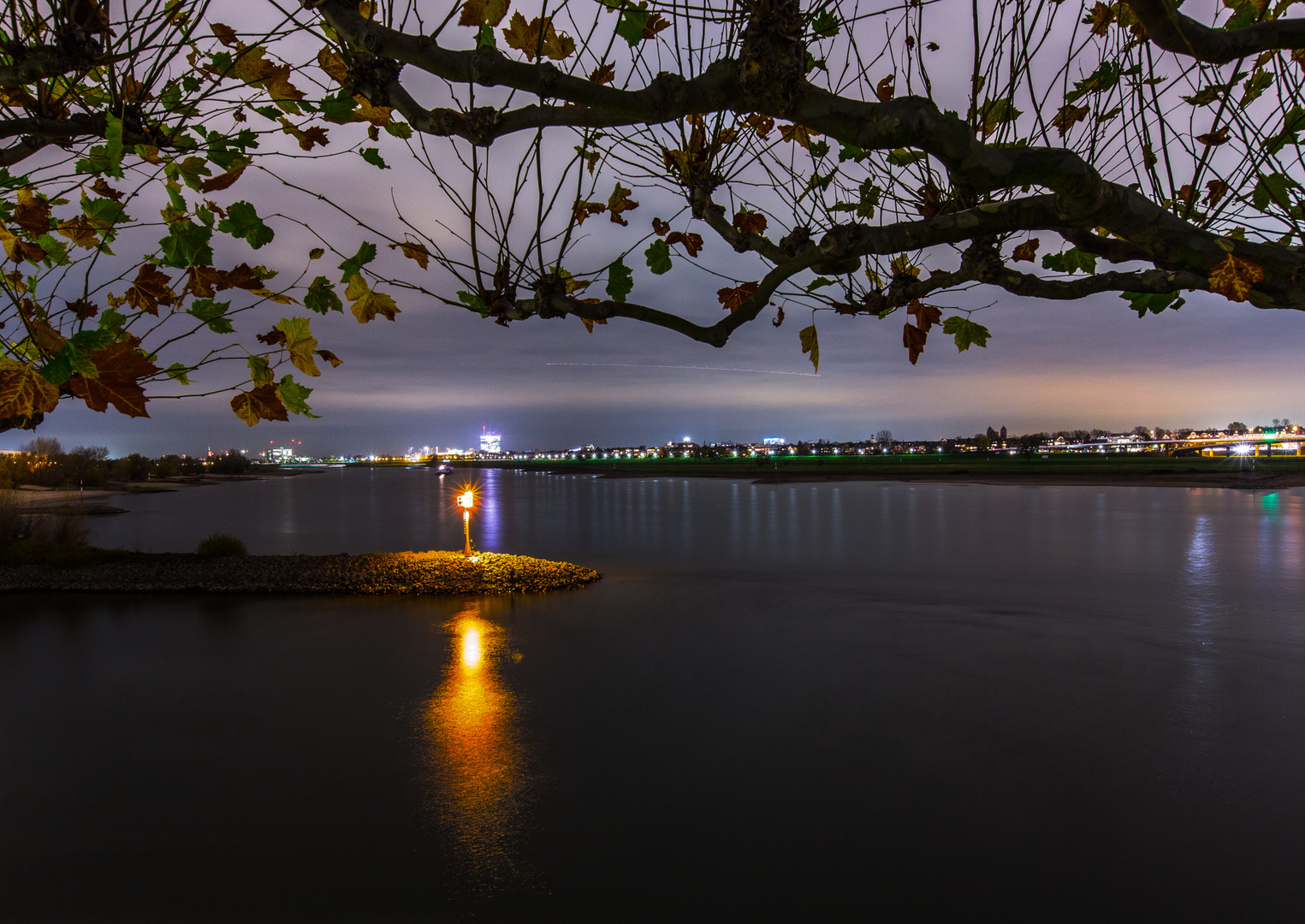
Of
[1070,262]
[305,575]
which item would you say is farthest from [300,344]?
[305,575]

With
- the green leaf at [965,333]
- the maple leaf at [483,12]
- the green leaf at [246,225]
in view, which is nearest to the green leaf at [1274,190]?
the green leaf at [965,333]

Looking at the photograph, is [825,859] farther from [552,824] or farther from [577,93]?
[577,93]

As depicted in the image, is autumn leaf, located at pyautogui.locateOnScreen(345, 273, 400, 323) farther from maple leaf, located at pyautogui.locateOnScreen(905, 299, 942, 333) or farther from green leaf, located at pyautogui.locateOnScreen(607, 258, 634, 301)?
maple leaf, located at pyautogui.locateOnScreen(905, 299, 942, 333)

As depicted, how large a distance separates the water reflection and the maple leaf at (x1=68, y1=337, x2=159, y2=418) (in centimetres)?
396

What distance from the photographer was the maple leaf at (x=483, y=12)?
8.62 ft

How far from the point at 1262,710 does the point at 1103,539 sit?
18.0 meters

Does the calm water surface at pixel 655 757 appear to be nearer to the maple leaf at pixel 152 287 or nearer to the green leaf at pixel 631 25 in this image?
the maple leaf at pixel 152 287

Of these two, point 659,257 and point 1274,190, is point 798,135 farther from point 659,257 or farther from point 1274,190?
point 1274,190

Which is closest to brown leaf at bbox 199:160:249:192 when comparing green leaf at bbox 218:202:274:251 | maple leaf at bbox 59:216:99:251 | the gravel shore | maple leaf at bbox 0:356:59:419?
green leaf at bbox 218:202:274:251

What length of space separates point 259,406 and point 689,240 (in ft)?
8.69

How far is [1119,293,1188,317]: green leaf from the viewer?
353 cm

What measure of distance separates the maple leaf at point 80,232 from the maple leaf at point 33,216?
0.06 metres

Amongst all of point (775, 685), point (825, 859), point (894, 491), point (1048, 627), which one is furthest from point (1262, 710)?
point (894, 491)

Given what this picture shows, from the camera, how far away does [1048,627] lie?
11.4m
